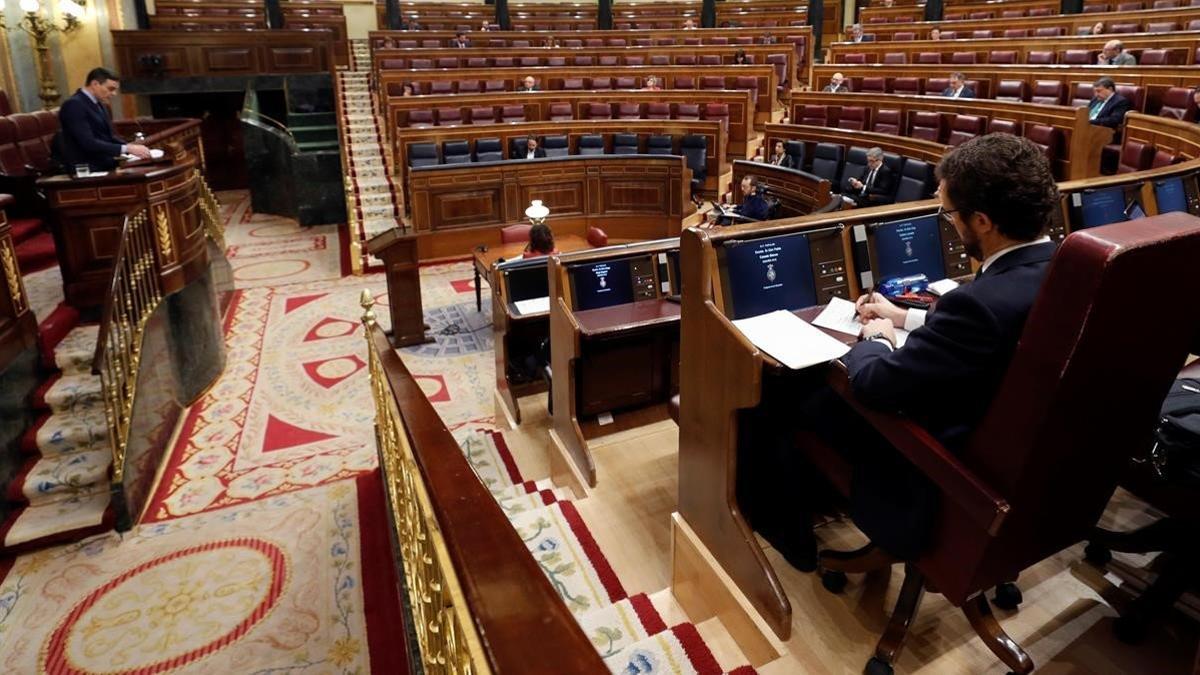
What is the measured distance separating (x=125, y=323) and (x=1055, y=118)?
565 centimetres

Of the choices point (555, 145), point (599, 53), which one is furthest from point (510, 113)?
point (599, 53)

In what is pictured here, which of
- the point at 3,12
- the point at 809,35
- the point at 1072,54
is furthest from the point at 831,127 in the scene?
the point at 3,12

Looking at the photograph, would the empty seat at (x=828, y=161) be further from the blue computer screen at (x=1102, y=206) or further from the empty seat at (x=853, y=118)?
the blue computer screen at (x=1102, y=206)

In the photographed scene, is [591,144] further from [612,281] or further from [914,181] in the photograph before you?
[612,281]

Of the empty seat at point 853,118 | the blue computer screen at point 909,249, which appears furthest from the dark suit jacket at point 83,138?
the empty seat at point 853,118

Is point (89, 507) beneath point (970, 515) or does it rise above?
beneath

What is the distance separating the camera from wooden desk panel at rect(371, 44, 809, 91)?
904 cm

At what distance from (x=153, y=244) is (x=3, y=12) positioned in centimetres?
489

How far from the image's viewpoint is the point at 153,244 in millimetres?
3916

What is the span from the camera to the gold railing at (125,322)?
3029 millimetres

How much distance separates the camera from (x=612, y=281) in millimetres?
2902

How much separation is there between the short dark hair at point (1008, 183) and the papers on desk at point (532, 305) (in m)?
2.50

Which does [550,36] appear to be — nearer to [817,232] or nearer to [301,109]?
[301,109]

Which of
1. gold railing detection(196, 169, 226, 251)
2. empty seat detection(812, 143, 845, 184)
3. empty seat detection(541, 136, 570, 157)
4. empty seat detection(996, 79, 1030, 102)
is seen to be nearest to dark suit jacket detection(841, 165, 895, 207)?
empty seat detection(812, 143, 845, 184)
